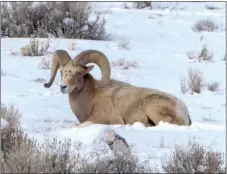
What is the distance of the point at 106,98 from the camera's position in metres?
11.9

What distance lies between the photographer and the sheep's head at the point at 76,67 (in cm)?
1159

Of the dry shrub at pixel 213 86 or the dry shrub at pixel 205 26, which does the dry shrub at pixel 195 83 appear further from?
the dry shrub at pixel 205 26

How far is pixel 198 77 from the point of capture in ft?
51.1

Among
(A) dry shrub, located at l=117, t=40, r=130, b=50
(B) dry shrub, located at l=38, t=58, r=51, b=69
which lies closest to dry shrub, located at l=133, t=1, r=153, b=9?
(A) dry shrub, located at l=117, t=40, r=130, b=50

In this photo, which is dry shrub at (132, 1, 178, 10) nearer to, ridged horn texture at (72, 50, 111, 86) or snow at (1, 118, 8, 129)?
ridged horn texture at (72, 50, 111, 86)

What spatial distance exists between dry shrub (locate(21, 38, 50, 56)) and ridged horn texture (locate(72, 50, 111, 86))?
630 centimetres

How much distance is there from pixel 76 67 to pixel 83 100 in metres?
0.55

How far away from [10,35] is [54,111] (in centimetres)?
844

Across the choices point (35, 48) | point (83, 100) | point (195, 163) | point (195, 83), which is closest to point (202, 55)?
point (195, 83)

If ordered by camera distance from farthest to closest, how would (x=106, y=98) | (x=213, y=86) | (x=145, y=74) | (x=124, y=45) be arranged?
(x=124, y=45)
(x=145, y=74)
(x=213, y=86)
(x=106, y=98)

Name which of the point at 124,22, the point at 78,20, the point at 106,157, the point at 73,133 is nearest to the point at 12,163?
the point at 106,157

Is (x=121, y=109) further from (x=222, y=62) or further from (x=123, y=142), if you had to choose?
(x=222, y=62)

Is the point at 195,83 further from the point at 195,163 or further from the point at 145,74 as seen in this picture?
the point at 195,163

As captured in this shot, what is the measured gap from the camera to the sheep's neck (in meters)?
11.8
